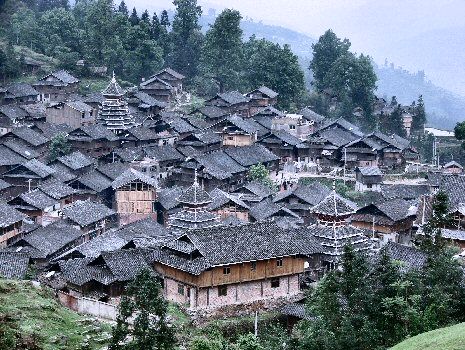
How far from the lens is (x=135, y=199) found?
192 ft

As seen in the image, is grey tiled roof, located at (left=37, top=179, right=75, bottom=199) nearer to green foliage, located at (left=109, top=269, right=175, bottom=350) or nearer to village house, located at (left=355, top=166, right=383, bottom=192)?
village house, located at (left=355, top=166, right=383, bottom=192)

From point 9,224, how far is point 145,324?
25.9 meters

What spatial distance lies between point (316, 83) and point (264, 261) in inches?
2544

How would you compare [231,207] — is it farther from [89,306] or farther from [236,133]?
[89,306]

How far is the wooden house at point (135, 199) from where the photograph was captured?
58406mm

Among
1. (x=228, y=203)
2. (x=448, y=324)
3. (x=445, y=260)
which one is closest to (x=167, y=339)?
(x=448, y=324)

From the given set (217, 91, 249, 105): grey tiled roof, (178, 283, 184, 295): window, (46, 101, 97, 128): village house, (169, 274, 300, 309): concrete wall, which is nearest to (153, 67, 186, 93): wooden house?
(217, 91, 249, 105): grey tiled roof

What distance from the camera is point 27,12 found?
338 ft

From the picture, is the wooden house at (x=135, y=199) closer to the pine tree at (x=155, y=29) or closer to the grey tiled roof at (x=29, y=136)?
the grey tiled roof at (x=29, y=136)

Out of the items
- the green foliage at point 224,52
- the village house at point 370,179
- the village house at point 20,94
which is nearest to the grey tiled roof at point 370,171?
the village house at point 370,179

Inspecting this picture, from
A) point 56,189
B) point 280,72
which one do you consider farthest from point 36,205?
point 280,72

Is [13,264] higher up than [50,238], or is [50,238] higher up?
[50,238]

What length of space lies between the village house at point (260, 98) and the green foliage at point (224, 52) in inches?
332

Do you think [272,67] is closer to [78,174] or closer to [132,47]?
[132,47]
